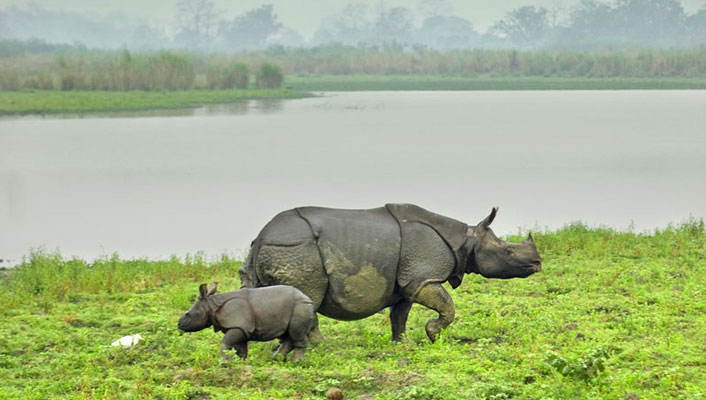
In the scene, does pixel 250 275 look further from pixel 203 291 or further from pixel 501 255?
pixel 501 255

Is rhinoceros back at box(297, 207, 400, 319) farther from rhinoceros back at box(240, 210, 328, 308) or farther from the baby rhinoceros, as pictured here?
the baby rhinoceros

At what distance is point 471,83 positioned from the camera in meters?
64.6

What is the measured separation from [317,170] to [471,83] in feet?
126

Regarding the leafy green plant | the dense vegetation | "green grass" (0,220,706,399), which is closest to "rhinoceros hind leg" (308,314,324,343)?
"green grass" (0,220,706,399)

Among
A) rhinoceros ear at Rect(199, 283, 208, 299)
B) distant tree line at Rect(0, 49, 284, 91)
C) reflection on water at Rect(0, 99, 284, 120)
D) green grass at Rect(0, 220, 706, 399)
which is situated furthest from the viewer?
distant tree line at Rect(0, 49, 284, 91)

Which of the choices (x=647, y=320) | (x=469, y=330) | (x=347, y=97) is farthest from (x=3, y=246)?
(x=347, y=97)

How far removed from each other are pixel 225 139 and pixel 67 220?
50.8 ft

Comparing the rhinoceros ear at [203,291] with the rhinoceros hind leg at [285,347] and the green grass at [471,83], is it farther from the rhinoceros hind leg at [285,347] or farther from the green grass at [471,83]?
the green grass at [471,83]

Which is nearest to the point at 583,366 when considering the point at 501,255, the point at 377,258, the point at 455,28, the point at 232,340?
the point at 501,255

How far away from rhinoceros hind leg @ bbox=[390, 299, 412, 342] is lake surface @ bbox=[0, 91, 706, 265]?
801cm

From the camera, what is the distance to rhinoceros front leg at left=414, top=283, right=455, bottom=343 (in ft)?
29.1

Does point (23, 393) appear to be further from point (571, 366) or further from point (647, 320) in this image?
point (647, 320)

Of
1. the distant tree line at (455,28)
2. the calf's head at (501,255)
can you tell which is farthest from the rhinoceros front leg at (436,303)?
the distant tree line at (455,28)

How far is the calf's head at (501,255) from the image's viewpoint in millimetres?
9094
